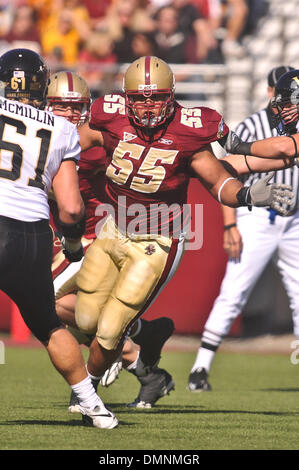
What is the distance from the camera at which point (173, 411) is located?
5.16m

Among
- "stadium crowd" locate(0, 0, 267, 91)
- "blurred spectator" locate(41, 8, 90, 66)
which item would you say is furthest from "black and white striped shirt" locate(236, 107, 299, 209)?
"blurred spectator" locate(41, 8, 90, 66)

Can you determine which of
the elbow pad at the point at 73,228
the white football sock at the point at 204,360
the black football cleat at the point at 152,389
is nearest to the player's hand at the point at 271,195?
the elbow pad at the point at 73,228

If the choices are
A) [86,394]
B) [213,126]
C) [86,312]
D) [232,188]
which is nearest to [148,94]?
[213,126]

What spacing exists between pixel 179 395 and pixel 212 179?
5.89ft

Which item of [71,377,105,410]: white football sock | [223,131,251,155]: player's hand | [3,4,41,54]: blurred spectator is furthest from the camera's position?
[3,4,41,54]: blurred spectator

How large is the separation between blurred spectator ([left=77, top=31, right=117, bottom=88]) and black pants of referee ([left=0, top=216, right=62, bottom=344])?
5175mm

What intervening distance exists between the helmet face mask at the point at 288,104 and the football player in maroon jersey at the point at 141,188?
2.22 feet

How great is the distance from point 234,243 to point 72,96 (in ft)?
4.86

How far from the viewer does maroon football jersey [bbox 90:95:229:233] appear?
475 cm

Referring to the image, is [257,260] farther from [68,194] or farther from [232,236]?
[68,194]

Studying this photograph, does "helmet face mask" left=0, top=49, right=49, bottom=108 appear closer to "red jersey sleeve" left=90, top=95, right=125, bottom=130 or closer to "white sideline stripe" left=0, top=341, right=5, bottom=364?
"red jersey sleeve" left=90, top=95, right=125, bottom=130

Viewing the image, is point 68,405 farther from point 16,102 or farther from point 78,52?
point 78,52

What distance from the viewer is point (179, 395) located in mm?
5988

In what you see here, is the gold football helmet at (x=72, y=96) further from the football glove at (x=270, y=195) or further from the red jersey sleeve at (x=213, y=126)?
the football glove at (x=270, y=195)
